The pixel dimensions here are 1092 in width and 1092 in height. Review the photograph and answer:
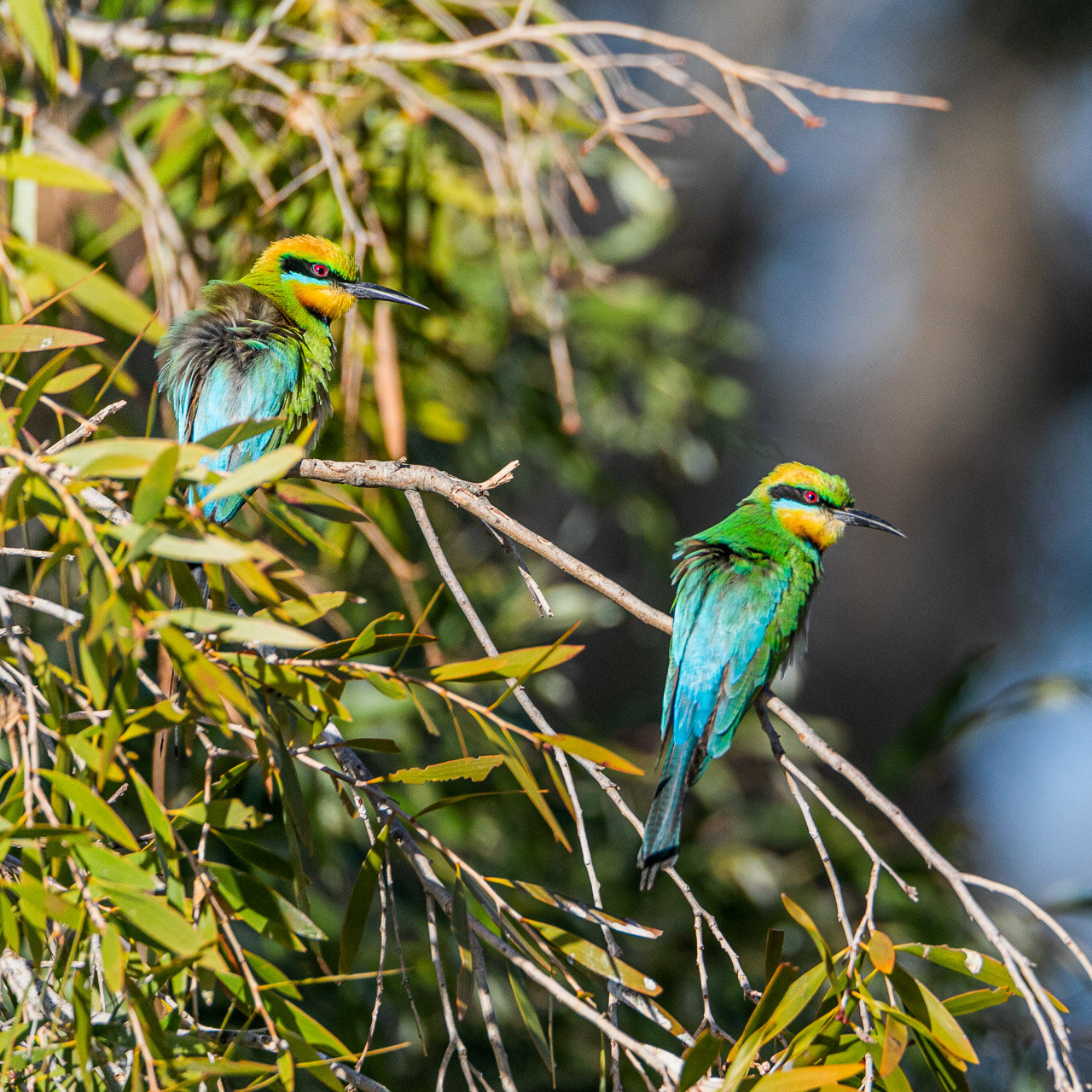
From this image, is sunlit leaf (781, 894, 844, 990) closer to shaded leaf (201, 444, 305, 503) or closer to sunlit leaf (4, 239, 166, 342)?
shaded leaf (201, 444, 305, 503)

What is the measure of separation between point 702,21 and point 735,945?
4770 millimetres

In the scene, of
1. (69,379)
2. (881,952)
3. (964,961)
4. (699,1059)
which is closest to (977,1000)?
(964,961)

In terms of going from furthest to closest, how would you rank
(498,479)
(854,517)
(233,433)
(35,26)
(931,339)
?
1. (931,339)
2. (854,517)
3. (35,26)
4. (498,479)
5. (233,433)

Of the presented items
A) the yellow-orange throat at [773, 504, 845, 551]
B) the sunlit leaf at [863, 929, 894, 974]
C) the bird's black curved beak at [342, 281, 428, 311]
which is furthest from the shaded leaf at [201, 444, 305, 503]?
the yellow-orange throat at [773, 504, 845, 551]

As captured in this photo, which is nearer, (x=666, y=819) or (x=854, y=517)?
(x=666, y=819)

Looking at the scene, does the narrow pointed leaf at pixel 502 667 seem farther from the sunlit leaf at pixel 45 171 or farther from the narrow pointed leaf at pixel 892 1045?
the sunlit leaf at pixel 45 171

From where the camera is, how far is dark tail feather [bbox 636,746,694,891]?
1562 mm

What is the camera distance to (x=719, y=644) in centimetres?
188

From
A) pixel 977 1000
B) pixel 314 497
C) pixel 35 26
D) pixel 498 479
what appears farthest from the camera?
pixel 35 26

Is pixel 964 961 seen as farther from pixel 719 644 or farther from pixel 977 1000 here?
pixel 719 644

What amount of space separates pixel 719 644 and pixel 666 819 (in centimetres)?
36

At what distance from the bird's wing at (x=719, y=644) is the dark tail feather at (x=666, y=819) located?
4cm

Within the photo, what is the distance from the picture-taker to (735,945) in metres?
3.01

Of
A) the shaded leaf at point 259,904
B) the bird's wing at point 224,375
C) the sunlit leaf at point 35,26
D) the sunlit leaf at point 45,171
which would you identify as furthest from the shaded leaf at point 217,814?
the sunlit leaf at point 35,26
